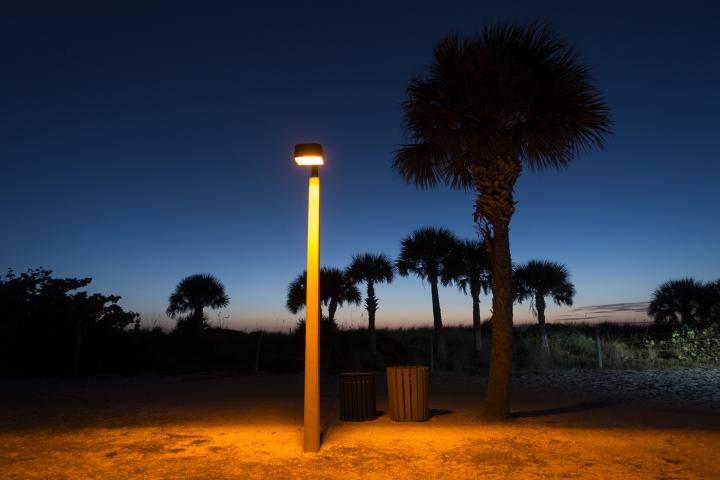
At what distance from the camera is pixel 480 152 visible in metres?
8.59

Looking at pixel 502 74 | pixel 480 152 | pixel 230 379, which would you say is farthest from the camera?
pixel 230 379

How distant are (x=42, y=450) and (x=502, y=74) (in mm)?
8406

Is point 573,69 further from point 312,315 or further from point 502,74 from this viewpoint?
point 312,315

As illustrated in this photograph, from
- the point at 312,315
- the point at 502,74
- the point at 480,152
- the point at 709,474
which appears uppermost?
the point at 502,74

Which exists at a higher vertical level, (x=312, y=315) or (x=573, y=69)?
(x=573, y=69)

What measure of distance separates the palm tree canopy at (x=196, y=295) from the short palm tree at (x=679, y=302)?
88.2 ft

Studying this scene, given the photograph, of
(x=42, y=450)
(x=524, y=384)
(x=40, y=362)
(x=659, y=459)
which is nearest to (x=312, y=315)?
(x=42, y=450)

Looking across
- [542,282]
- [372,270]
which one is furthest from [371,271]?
[542,282]

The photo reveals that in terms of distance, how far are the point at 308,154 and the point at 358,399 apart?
4191 mm

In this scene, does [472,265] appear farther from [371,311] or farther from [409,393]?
[409,393]

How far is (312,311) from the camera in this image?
6.43 meters

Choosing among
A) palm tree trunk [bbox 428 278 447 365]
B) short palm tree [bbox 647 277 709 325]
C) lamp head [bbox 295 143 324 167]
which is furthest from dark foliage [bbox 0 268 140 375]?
short palm tree [bbox 647 277 709 325]

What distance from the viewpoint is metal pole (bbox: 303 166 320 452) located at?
6.30 m

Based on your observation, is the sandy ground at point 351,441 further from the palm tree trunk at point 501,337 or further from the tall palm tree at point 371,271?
the tall palm tree at point 371,271
